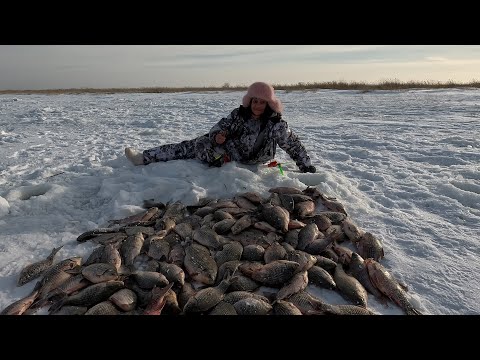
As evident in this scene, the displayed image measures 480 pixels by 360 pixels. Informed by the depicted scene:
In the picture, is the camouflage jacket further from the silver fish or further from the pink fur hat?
the silver fish

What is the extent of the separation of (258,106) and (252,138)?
1.57 ft

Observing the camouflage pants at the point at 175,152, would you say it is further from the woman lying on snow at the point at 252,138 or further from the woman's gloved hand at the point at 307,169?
the woman's gloved hand at the point at 307,169

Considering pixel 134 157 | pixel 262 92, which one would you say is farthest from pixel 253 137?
pixel 134 157

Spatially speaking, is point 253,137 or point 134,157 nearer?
point 253,137

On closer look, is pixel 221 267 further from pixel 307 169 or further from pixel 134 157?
pixel 134 157

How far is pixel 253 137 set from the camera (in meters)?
5.45

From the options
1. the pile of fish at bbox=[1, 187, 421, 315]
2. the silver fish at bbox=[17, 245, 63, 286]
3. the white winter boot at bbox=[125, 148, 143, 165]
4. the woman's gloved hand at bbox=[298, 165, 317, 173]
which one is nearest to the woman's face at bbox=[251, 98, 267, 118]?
the woman's gloved hand at bbox=[298, 165, 317, 173]

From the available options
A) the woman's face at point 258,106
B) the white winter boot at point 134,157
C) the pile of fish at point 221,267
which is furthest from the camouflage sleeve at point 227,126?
the pile of fish at point 221,267

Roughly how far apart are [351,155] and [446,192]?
2.24 meters

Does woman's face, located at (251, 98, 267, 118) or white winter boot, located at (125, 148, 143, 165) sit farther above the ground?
woman's face, located at (251, 98, 267, 118)

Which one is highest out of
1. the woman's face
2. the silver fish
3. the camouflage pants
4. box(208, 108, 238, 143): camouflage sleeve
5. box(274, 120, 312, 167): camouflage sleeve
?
the woman's face

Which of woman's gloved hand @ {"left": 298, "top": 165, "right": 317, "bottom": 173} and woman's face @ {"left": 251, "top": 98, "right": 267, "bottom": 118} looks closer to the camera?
woman's face @ {"left": 251, "top": 98, "right": 267, "bottom": 118}

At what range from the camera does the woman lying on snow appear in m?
5.37
